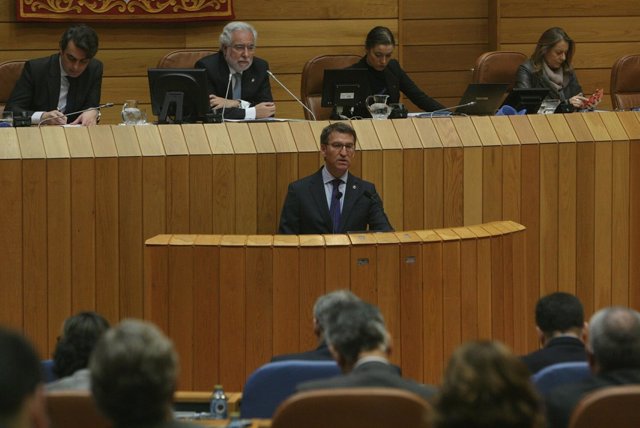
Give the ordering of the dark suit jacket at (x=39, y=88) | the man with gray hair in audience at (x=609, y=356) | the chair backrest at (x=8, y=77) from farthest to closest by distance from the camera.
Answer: the chair backrest at (x=8, y=77), the dark suit jacket at (x=39, y=88), the man with gray hair in audience at (x=609, y=356)

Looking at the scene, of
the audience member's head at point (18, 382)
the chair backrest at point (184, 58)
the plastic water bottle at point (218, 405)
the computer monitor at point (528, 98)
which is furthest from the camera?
the chair backrest at point (184, 58)

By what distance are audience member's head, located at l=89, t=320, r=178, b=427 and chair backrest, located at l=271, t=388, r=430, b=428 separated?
470 mm

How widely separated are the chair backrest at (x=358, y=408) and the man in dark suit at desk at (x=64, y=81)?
4.59 metres

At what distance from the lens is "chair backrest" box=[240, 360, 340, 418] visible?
4.12 metres

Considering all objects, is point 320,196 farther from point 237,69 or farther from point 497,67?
point 497,67

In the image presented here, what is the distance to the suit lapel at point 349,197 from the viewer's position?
6.68 meters

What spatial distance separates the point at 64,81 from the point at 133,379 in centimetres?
517

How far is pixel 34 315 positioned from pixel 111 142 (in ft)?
3.25

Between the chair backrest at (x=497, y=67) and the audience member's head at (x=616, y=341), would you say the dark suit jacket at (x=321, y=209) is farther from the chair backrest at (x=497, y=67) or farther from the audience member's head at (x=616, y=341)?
the audience member's head at (x=616, y=341)

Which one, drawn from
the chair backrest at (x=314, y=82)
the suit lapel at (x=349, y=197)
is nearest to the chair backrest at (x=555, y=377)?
the suit lapel at (x=349, y=197)

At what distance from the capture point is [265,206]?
6898mm

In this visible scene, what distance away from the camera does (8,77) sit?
797 centimetres

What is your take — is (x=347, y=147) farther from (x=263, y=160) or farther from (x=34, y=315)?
(x=34, y=315)

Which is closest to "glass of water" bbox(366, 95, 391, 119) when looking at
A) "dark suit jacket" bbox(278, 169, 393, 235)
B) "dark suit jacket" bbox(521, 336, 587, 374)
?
"dark suit jacket" bbox(278, 169, 393, 235)
